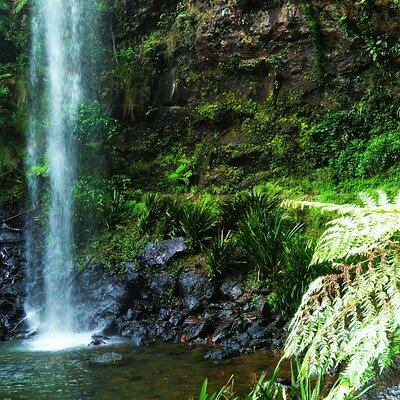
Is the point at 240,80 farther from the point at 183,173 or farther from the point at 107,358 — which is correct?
the point at 107,358

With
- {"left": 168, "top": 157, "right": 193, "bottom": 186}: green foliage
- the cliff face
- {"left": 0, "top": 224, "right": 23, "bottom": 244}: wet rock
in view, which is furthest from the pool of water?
the cliff face

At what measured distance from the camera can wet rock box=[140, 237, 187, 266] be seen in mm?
10070

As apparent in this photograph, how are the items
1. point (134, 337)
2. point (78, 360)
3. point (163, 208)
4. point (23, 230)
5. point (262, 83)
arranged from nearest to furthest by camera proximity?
1. point (78, 360)
2. point (134, 337)
3. point (163, 208)
4. point (23, 230)
5. point (262, 83)

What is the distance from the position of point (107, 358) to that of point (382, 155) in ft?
27.7

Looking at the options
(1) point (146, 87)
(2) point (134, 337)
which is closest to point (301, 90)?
(1) point (146, 87)

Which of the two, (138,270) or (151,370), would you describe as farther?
(138,270)

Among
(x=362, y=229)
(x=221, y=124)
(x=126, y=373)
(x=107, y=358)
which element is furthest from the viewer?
(x=221, y=124)

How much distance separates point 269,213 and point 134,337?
3867 mm

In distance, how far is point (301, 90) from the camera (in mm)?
13492

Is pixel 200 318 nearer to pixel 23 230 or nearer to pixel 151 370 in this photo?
pixel 151 370

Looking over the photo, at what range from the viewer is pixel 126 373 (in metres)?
6.21

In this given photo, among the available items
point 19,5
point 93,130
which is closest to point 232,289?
point 93,130

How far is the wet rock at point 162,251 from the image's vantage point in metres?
10.1

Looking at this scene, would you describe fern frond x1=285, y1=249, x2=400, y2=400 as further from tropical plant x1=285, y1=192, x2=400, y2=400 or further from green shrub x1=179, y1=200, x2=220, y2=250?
green shrub x1=179, y1=200, x2=220, y2=250
